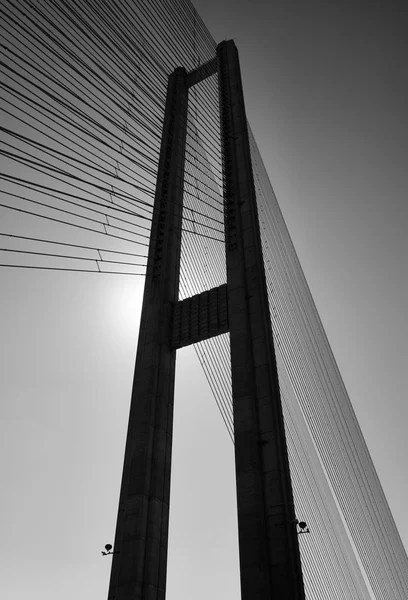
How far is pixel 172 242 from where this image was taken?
18.7 metres

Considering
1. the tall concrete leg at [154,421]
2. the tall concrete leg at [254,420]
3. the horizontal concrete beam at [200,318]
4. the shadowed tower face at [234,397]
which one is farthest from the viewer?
the horizontal concrete beam at [200,318]

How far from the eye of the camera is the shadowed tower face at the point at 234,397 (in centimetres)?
1109

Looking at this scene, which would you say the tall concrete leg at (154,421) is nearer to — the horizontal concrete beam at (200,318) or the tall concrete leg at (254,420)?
the horizontal concrete beam at (200,318)

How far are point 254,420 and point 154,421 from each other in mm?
3330

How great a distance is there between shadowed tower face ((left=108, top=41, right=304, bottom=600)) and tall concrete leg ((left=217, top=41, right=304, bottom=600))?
27mm

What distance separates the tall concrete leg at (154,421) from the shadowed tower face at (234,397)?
0.11 feet

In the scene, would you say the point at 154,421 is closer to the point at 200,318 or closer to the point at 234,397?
the point at 234,397

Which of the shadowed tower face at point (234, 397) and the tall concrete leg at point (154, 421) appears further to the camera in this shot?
the tall concrete leg at point (154, 421)

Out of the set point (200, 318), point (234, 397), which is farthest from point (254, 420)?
point (200, 318)

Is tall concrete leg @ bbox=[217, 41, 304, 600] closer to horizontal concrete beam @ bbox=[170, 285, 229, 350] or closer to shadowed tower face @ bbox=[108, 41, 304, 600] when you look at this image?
shadowed tower face @ bbox=[108, 41, 304, 600]

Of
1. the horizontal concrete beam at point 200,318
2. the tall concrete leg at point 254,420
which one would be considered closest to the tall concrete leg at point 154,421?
the horizontal concrete beam at point 200,318

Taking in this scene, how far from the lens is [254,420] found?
41.8ft

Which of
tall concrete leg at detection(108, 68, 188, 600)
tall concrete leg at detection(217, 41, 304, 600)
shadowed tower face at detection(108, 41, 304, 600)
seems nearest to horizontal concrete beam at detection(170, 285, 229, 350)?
shadowed tower face at detection(108, 41, 304, 600)

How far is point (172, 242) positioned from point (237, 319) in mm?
5244
